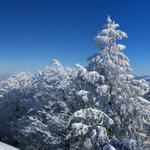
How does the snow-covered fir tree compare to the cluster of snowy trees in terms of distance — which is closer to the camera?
the cluster of snowy trees

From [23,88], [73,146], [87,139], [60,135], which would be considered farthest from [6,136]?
[87,139]

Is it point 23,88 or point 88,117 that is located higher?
point 23,88

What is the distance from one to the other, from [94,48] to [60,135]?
5.73 m

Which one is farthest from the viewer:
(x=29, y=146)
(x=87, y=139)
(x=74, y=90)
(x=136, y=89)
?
(x=29, y=146)

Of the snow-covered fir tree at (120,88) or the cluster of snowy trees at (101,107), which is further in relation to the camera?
the snow-covered fir tree at (120,88)

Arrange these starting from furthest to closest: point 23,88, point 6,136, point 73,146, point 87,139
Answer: point 23,88
point 6,136
point 73,146
point 87,139

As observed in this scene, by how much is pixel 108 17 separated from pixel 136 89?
4.34m

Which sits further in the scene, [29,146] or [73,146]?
[29,146]

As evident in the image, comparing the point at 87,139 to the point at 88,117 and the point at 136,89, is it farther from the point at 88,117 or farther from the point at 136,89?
the point at 136,89

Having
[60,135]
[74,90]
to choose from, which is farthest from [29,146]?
[74,90]

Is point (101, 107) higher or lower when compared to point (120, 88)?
lower

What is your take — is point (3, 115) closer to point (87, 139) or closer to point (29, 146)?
point (29, 146)

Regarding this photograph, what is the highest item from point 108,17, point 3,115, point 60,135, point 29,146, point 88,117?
point 108,17

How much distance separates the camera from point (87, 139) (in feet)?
21.9
